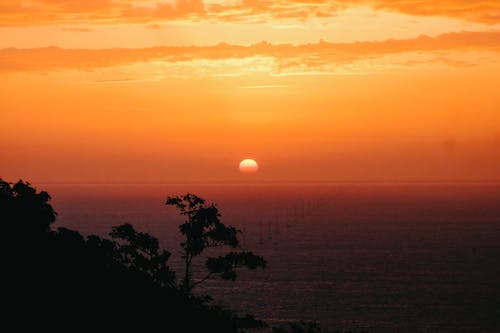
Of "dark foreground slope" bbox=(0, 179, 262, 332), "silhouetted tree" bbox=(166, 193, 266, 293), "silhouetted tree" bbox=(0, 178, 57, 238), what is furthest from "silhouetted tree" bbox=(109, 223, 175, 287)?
"silhouetted tree" bbox=(0, 178, 57, 238)

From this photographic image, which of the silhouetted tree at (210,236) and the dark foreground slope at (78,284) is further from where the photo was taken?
the silhouetted tree at (210,236)

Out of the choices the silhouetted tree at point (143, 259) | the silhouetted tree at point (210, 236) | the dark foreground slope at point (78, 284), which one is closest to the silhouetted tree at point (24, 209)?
the dark foreground slope at point (78, 284)

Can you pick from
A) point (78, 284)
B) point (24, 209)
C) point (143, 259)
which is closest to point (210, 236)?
point (143, 259)

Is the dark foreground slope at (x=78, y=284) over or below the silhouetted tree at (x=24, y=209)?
below

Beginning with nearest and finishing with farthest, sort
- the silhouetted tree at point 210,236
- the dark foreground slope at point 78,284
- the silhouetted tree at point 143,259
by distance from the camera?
1. the dark foreground slope at point 78,284
2. the silhouetted tree at point 210,236
3. the silhouetted tree at point 143,259

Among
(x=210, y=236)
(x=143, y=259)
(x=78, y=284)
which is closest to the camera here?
(x=78, y=284)

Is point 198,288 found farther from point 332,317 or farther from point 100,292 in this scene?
point 100,292

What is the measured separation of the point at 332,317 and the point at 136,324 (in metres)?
76.9

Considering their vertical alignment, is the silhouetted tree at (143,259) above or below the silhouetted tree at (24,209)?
below

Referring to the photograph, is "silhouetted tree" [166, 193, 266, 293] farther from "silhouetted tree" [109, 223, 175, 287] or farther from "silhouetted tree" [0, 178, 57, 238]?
"silhouetted tree" [0, 178, 57, 238]

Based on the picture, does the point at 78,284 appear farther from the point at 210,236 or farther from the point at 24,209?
the point at 24,209

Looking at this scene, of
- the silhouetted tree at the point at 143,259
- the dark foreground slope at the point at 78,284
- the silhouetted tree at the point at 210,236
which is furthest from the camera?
the silhouetted tree at the point at 143,259

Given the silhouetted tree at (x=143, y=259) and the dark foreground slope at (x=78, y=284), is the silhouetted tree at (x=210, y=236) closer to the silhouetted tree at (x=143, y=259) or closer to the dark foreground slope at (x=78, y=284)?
the silhouetted tree at (x=143, y=259)

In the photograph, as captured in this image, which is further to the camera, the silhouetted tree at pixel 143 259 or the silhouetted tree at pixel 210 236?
the silhouetted tree at pixel 143 259
